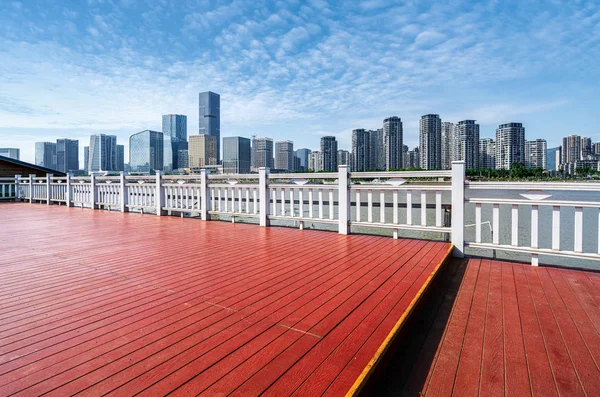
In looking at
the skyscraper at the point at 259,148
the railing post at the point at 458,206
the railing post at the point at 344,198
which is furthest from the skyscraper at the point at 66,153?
the railing post at the point at 458,206

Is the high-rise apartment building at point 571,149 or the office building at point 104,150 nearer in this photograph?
the office building at point 104,150

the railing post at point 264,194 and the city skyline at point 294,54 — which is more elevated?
the city skyline at point 294,54

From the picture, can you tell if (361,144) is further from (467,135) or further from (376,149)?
(467,135)

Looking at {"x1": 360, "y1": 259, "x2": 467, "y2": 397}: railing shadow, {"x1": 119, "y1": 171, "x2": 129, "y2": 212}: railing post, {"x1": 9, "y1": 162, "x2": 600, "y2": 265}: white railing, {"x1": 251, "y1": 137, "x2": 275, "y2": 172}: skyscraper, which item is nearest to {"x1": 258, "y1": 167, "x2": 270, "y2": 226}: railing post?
{"x1": 9, "y1": 162, "x2": 600, "y2": 265}: white railing

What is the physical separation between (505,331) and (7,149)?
102ft

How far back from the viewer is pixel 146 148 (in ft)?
115

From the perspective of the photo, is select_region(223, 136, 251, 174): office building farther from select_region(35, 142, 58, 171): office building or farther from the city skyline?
select_region(35, 142, 58, 171): office building

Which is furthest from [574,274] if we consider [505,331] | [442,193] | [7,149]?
[7,149]

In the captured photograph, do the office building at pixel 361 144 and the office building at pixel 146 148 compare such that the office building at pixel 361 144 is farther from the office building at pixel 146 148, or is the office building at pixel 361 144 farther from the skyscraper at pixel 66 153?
the skyscraper at pixel 66 153

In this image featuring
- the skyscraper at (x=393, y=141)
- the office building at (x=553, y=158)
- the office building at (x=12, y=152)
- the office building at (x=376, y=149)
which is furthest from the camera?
the office building at (x=553, y=158)

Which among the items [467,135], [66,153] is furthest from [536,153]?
[66,153]

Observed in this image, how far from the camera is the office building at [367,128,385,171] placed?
127 ft

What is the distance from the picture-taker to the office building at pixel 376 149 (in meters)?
38.8

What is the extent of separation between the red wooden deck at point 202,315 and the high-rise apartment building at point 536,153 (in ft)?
156
